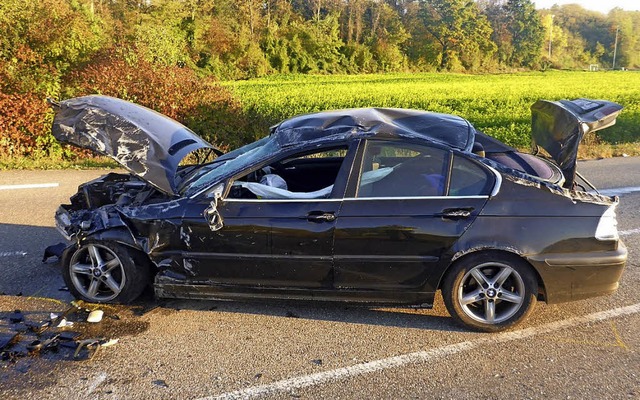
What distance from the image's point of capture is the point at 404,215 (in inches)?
A: 146

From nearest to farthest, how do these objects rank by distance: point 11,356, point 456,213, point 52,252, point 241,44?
1. point 11,356
2. point 456,213
3. point 52,252
4. point 241,44

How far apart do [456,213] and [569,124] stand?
4.84 ft

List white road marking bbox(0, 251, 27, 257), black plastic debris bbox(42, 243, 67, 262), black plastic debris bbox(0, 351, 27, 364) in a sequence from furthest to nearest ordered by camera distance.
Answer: white road marking bbox(0, 251, 27, 257), black plastic debris bbox(42, 243, 67, 262), black plastic debris bbox(0, 351, 27, 364)

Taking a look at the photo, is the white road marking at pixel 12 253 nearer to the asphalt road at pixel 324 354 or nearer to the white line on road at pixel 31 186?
the asphalt road at pixel 324 354

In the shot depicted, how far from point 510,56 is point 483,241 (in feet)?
290

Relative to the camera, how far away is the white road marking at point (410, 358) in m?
3.10

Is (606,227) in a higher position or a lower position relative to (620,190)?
higher

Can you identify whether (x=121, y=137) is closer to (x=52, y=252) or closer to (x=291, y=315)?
(x=52, y=252)

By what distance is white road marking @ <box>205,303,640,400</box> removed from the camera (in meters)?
3.10


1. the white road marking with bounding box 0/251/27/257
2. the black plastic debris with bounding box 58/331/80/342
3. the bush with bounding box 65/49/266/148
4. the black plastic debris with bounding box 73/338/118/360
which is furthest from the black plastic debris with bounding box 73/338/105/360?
the bush with bounding box 65/49/266/148

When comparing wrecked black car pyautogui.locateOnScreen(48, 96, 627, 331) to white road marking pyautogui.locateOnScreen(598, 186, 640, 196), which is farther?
white road marking pyautogui.locateOnScreen(598, 186, 640, 196)

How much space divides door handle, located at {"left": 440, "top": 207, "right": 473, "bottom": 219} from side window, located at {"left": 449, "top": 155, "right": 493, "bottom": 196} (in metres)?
0.13

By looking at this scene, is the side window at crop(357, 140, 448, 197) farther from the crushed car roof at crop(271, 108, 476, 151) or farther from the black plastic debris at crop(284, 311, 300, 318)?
the black plastic debris at crop(284, 311, 300, 318)

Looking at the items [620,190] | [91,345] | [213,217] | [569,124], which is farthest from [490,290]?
[620,190]
